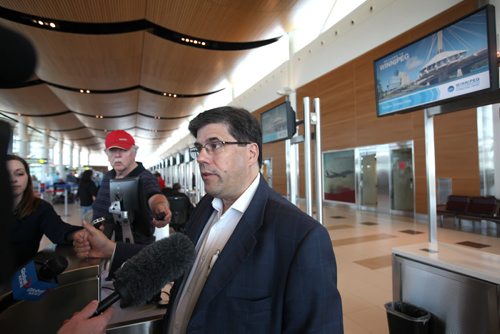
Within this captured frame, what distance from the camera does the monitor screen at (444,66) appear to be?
5.47 ft

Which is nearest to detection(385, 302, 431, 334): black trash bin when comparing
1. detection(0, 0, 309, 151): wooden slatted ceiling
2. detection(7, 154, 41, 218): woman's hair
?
detection(7, 154, 41, 218): woman's hair

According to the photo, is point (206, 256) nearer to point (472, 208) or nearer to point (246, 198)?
point (246, 198)

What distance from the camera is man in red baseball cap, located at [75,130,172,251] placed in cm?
199

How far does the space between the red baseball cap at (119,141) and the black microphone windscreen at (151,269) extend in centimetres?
146

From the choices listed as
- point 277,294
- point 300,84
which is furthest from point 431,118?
point 300,84

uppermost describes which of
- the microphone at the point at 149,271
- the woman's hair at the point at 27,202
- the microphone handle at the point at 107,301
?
the woman's hair at the point at 27,202

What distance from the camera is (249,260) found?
97cm

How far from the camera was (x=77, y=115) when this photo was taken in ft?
70.0

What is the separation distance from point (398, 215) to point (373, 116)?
296 centimetres

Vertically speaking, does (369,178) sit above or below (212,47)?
below

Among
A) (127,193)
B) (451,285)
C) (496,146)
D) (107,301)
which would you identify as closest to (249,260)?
(107,301)

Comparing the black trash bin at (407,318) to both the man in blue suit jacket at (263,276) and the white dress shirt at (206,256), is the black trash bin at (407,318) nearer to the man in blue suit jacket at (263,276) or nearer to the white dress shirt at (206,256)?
the man in blue suit jacket at (263,276)

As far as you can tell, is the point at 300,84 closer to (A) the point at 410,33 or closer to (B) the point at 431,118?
(A) the point at 410,33

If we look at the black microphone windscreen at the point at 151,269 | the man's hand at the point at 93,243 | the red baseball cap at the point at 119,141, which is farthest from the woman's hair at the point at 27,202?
Answer: the black microphone windscreen at the point at 151,269
